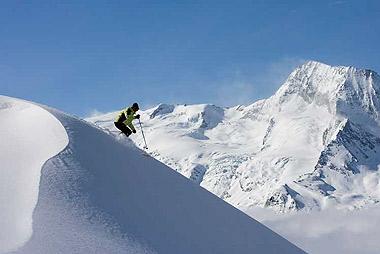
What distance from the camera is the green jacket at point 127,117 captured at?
32562mm

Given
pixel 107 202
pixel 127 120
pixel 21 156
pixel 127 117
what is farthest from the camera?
pixel 127 117

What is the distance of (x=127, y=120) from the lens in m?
32.6

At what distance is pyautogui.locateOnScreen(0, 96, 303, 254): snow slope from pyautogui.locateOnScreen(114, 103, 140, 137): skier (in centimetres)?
295

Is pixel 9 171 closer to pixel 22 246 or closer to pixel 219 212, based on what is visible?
pixel 22 246

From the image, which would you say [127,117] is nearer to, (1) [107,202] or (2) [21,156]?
(2) [21,156]

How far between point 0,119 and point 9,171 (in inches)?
219

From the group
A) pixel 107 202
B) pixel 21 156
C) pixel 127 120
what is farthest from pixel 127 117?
pixel 107 202

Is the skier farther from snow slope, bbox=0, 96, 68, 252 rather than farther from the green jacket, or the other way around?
snow slope, bbox=0, 96, 68, 252

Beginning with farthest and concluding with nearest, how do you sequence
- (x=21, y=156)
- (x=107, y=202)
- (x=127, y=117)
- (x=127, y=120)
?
1. (x=127, y=117)
2. (x=127, y=120)
3. (x=21, y=156)
4. (x=107, y=202)

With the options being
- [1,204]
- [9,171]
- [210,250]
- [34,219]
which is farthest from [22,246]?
[210,250]

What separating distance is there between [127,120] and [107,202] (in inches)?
434

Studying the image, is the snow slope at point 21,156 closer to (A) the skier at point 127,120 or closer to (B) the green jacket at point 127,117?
(A) the skier at point 127,120

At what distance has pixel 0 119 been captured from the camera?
27203mm

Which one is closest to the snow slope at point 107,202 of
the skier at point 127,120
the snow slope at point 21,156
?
the snow slope at point 21,156
